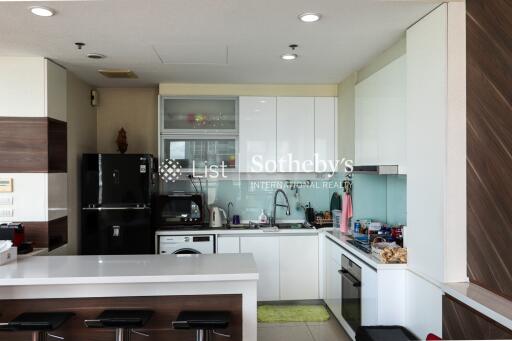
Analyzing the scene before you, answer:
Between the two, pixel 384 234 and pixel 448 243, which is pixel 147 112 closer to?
pixel 384 234

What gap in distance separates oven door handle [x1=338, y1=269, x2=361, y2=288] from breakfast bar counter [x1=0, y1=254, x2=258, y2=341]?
0.97 m

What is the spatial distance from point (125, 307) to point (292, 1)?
2243 mm

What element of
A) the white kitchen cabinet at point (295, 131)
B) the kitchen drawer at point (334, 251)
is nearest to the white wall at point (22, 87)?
the white kitchen cabinet at point (295, 131)

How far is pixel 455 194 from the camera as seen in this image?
88.7 inches

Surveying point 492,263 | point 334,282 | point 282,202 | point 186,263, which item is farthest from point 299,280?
point 492,263

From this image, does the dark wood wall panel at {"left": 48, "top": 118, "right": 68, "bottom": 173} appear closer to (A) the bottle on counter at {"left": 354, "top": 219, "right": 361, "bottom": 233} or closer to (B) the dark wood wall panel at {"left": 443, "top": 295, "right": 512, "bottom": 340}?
(A) the bottle on counter at {"left": 354, "top": 219, "right": 361, "bottom": 233}

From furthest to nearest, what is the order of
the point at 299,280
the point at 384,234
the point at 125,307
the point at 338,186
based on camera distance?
the point at 338,186 → the point at 299,280 → the point at 384,234 → the point at 125,307

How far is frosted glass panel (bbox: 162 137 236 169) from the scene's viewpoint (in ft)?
14.7

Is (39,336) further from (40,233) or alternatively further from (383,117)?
(383,117)

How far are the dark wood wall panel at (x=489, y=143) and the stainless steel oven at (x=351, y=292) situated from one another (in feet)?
3.72

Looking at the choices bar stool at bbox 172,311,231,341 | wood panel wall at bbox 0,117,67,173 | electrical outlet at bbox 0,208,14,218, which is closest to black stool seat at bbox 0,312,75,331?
bar stool at bbox 172,311,231,341

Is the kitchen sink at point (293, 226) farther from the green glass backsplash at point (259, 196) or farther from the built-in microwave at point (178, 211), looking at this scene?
the built-in microwave at point (178, 211)

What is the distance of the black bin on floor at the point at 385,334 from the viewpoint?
253cm

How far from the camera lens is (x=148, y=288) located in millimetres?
2623
